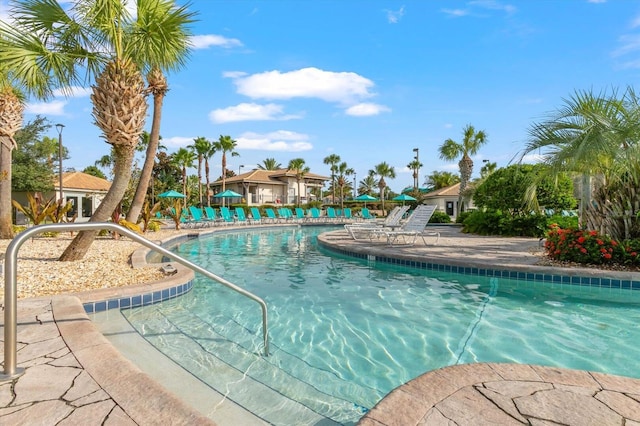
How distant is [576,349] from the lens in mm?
3848

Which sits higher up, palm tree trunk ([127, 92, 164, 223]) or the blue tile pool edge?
palm tree trunk ([127, 92, 164, 223])

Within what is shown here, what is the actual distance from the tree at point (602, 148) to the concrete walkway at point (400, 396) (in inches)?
218

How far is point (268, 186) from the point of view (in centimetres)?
4259

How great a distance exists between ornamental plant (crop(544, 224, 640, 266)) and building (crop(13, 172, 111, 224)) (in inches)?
1028

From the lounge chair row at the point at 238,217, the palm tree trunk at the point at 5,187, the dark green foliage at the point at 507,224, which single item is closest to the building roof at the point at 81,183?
the lounge chair row at the point at 238,217

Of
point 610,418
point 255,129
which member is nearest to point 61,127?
point 255,129

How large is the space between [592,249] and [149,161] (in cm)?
1122

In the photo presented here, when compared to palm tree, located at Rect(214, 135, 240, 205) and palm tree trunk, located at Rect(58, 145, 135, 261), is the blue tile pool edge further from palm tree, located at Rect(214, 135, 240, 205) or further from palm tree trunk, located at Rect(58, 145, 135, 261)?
palm tree, located at Rect(214, 135, 240, 205)

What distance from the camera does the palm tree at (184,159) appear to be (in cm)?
3778

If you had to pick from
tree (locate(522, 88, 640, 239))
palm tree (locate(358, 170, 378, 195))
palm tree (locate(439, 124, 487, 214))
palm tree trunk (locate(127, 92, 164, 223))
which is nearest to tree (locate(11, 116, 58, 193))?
palm tree trunk (locate(127, 92, 164, 223))

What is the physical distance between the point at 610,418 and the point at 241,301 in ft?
15.2

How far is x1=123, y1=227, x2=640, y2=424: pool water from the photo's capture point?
10.0 ft

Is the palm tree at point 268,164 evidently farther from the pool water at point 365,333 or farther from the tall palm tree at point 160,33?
the pool water at point 365,333

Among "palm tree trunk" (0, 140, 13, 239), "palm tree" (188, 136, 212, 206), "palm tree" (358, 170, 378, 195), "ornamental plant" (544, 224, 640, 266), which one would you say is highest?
"palm tree" (188, 136, 212, 206)
